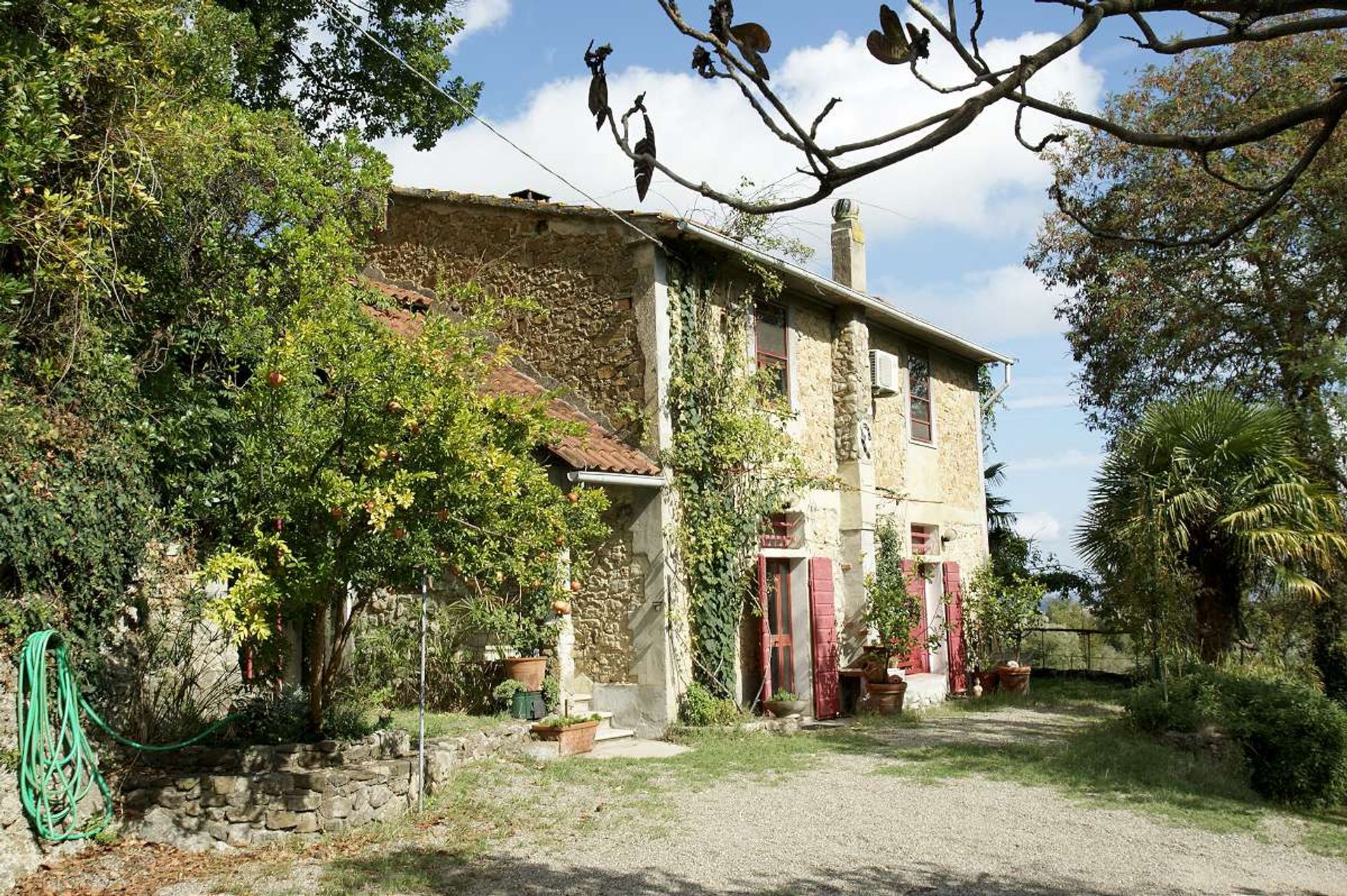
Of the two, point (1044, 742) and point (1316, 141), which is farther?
point (1044, 742)

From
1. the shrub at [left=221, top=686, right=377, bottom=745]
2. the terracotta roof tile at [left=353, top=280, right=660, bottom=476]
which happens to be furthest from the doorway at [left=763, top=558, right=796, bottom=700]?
the shrub at [left=221, top=686, right=377, bottom=745]

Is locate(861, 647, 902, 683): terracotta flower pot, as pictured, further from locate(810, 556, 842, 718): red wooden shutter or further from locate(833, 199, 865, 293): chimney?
locate(833, 199, 865, 293): chimney

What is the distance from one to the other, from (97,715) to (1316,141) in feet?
23.4

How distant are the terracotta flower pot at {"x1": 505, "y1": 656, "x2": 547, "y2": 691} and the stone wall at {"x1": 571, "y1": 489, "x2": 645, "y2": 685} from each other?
1129 mm

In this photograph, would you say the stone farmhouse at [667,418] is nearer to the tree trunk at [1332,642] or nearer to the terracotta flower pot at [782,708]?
the terracotta flower pot at [782,708]

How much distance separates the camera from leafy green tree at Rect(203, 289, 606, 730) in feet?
22.0

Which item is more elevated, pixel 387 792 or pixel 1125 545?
A: pixel 1125 545

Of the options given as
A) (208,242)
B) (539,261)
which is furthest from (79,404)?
(539,261)

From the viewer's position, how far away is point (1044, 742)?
1205 centimetres

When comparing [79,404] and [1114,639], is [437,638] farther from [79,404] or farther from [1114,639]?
Answer: [1114,639]

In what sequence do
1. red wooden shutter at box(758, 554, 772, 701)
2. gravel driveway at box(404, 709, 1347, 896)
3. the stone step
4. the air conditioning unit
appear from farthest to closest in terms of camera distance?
the air conditioning unit
red wooden shutter at box(758, 554, 772, 701)
the stone step
gravel driveway at box(404, 709, 1347, 896)

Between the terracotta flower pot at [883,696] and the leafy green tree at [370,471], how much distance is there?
7.79m

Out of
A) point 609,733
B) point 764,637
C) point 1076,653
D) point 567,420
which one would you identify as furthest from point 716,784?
point 1076,653

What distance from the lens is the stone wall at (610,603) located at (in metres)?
11.8
